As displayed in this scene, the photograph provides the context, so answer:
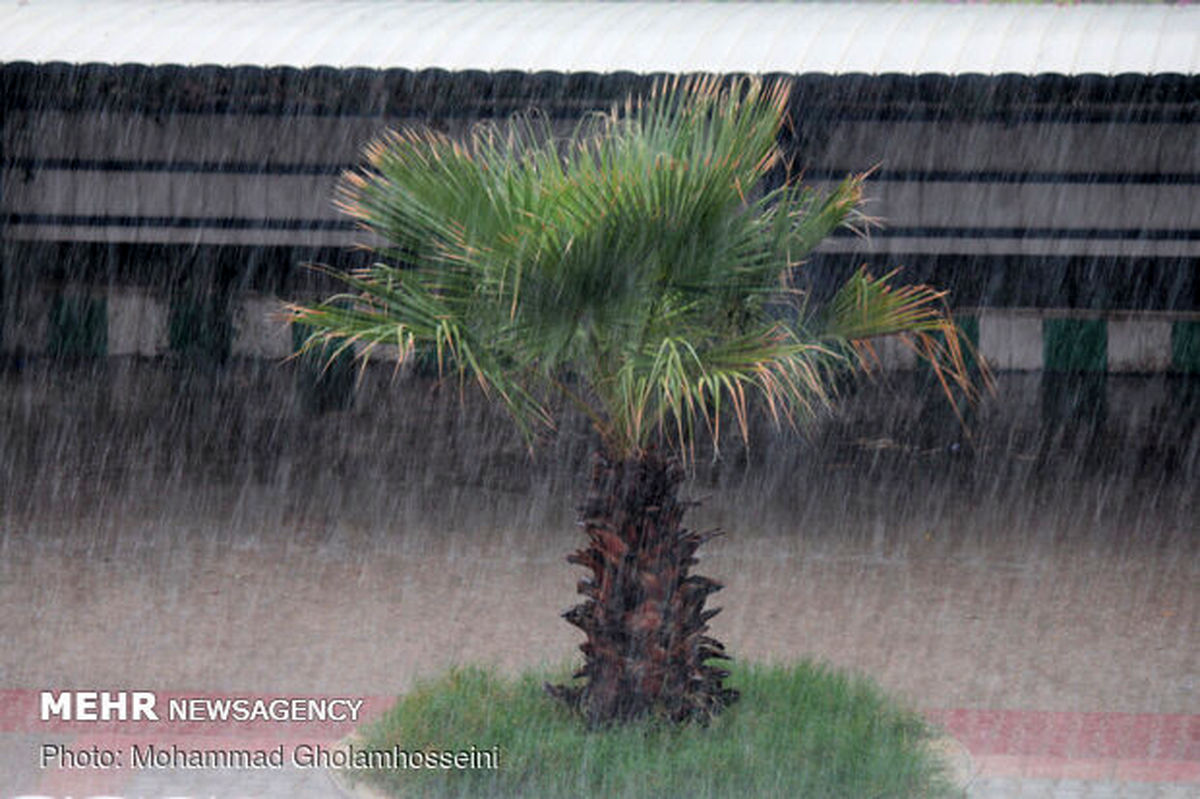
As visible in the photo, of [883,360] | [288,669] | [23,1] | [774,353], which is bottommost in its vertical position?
[288,669]

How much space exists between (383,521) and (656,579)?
555 centimetres

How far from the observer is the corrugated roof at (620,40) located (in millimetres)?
10242

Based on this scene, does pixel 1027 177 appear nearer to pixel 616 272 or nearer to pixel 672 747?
pixel 616 272

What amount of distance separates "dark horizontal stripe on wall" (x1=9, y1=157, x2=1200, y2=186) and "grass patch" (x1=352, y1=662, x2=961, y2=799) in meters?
8.50

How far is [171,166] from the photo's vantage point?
48.4 ft

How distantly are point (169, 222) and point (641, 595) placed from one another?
1114 cm

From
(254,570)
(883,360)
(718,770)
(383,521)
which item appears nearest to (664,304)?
(718,770)

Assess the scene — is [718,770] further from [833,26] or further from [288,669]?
[833,26]

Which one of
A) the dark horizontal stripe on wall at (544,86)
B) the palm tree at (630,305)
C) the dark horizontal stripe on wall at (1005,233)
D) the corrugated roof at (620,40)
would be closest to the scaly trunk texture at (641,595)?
the palm tree at (630,305)

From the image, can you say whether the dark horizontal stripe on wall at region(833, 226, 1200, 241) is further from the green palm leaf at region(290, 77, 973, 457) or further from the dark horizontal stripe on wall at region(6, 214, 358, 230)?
the green palm leaf at region(290, 77, 973, 457)

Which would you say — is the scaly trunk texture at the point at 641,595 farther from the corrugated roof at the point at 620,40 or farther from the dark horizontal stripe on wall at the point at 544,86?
the corrugated roof at the point at 620,40

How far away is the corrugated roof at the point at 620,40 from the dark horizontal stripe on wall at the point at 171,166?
168cm

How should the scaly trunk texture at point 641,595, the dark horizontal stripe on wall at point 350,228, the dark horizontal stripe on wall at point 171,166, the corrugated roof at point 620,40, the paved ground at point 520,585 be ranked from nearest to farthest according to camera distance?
the scaly trunk texture at point 641,595, the paved ground at point 520,585, the corrugated roof at point 620,40, the dark horizontal stripe on wall at point 350,228, the dark horizontal stripe on wall at point 171,166

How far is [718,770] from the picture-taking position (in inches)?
200
